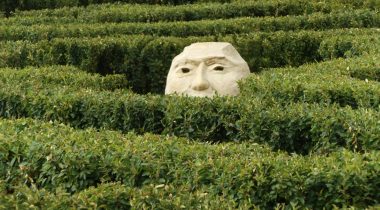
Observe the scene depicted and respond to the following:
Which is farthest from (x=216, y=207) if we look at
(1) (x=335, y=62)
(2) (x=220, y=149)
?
(1) (x=335, y=62)

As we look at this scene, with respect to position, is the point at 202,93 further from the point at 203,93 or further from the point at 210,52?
the point at 210,52

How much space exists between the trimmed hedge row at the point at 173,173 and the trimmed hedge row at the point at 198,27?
7.81 metres

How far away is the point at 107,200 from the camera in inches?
201

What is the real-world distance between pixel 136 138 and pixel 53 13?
11.6 meters

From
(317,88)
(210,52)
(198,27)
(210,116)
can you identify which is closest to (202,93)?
(210,52)

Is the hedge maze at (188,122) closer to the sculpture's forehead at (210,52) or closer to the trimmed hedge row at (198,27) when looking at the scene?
the trimmed hedge row at (198,27)

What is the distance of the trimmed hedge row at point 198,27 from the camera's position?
14414mm

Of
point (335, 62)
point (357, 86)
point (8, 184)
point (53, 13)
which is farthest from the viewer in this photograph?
point (53, 13)

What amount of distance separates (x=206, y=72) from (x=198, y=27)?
505cm

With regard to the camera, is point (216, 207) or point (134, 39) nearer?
point (216, 207)

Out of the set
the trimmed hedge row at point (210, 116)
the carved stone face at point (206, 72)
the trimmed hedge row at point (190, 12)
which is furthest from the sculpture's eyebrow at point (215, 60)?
the trimmed hedge row at point (190, 12)

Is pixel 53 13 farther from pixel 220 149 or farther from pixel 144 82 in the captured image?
pixel 220 149

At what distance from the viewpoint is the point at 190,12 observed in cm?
1636

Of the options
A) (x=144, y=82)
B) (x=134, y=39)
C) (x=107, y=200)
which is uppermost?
(x=107, y=200)
